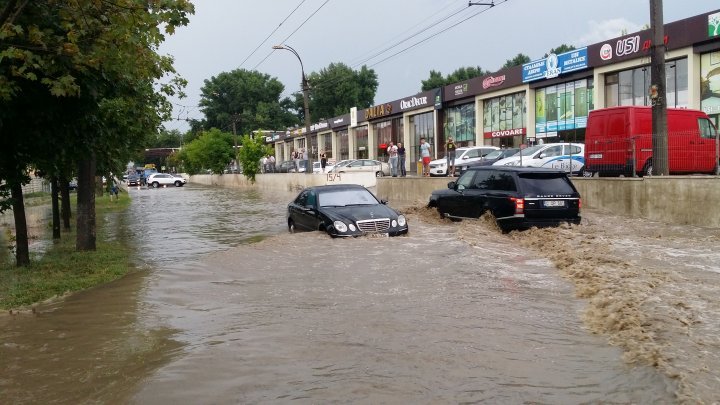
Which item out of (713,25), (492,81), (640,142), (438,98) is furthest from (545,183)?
(438,98)

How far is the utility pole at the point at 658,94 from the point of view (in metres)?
15.3

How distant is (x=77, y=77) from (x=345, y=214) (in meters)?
5.47

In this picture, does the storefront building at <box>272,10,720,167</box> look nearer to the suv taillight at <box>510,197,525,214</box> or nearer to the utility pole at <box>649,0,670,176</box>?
the utility pole at <box>649,0,670,176</box>

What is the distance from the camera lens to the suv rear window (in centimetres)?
1242

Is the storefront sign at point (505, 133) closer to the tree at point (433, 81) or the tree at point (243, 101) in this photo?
the tree at point (433, 81)

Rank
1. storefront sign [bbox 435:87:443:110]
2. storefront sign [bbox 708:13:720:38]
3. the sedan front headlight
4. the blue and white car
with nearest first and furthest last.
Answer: the sedan front headlight
the blue and white car
storefront sign [bbox 708:13:720:38]
storefront sign [bbox 435:87:443:110]

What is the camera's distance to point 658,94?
1548 centimetres

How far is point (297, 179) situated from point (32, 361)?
33656mm

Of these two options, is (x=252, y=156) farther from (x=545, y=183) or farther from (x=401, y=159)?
(x=545, y=183)

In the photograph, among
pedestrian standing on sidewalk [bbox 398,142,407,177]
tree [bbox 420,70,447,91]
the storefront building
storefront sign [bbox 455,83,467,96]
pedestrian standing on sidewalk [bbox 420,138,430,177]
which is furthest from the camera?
tree [bbox 420,70,447,91]

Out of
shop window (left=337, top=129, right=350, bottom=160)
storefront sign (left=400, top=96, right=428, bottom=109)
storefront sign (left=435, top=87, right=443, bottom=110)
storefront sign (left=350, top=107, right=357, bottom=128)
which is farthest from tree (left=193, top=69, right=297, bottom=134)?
storefront sign (left=435, top=87, right=443, bottom=110)

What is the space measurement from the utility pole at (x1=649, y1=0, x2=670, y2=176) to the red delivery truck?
1097mm

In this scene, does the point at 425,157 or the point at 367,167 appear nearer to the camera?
the point at 425,157

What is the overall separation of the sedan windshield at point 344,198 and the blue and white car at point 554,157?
31.2ft
